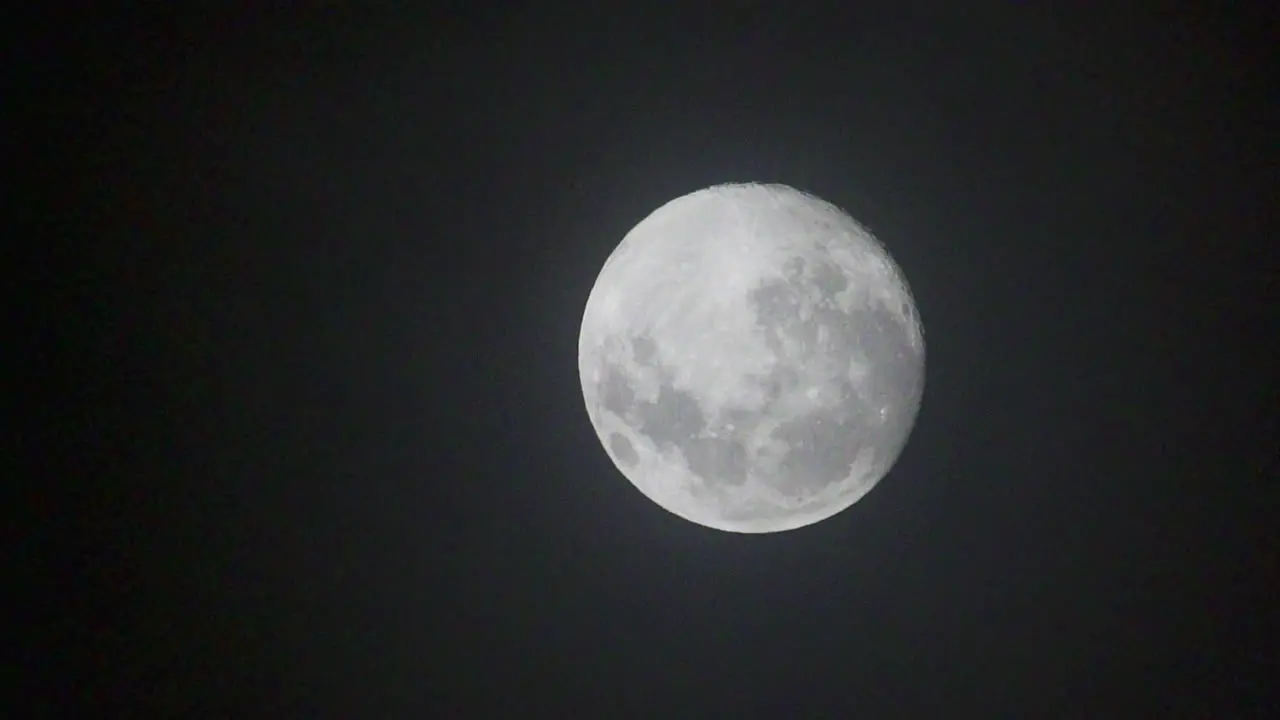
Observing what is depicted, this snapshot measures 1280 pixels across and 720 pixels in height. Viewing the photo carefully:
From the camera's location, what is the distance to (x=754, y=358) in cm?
161

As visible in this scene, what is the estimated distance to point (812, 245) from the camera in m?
1.68

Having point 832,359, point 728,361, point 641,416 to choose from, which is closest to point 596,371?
point 641,416

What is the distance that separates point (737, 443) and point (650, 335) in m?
0.21

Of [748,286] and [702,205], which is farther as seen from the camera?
[702,205]

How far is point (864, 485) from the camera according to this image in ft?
5.88

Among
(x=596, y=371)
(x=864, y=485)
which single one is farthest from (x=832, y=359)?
(x=596, y=371)

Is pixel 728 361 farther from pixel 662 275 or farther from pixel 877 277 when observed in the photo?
pixel 877 277

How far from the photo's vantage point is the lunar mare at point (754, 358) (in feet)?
5.32

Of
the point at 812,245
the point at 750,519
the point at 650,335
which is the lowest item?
the point at 750,519

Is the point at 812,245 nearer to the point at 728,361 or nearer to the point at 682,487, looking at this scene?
the point at 728,361

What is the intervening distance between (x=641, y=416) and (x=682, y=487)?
0.13 m

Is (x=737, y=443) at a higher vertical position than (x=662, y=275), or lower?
lower

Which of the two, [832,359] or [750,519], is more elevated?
[832,359]

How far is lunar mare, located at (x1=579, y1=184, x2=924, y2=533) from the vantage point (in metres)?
1.62
